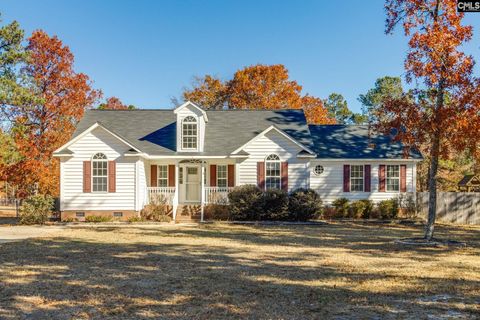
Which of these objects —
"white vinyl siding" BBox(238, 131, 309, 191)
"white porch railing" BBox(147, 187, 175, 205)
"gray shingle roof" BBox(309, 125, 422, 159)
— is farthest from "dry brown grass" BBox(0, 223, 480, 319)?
"gray shingle roof" BBox(309, 125, 422, 159)

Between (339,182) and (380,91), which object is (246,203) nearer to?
(339,182)

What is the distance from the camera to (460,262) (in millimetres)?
12062

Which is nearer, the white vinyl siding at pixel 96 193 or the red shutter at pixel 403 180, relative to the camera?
the white vinyl siding at pixel 96 193

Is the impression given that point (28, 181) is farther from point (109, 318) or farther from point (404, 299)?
point (404, 299)

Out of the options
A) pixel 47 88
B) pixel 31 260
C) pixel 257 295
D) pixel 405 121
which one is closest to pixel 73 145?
pixel 47 88

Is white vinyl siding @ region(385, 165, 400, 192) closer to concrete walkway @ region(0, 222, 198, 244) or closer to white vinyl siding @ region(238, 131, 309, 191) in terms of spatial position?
white vinyl siding @ region(238, 131, 309, 191)

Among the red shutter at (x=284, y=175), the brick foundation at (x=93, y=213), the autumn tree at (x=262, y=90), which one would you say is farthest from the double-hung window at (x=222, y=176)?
the autumn tree at (x=262, y=90)

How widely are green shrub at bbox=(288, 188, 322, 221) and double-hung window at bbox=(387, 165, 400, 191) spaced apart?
227 inches

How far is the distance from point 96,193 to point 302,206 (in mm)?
10696

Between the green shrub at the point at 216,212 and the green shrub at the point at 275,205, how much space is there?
1.97 meters

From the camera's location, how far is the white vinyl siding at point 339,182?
2700 centimetres

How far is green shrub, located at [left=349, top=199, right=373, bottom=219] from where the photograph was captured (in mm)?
25609

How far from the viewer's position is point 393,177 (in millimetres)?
27156

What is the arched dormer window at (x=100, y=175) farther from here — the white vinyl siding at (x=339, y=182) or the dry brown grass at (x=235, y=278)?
the white vinyl siding at (x=339, y=182)
